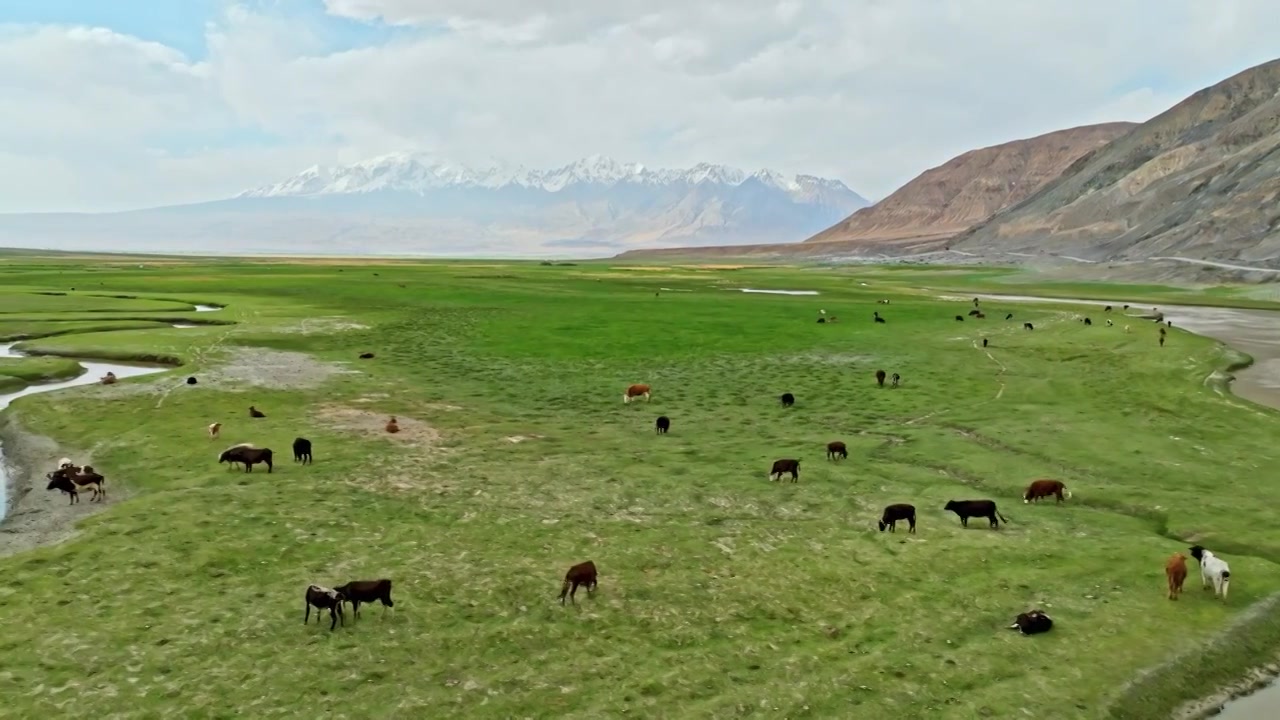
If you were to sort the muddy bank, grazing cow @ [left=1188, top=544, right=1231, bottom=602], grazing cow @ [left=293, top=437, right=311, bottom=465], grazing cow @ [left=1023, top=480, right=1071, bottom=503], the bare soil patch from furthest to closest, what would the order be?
the bare soil patch
grazing cow @ [left=293, top=437, right=311, bottom=465]
grazing cow @ [left=1023, top=480, right=1071, bottom=503]
the muddy bank
grazing cow @ [left=1188, top=544, right=1231, bottom=602]

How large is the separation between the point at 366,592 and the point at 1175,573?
17223 mm

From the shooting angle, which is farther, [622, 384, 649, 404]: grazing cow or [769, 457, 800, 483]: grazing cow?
[622, 384, 649, 404]: grazing cow

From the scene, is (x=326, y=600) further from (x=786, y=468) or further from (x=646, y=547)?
(x=786, y=468)

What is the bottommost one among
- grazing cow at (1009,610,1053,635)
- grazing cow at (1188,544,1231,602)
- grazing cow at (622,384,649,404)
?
grazing cow at (1009,610,1053,635)

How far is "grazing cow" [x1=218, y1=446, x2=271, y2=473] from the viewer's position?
2661 cm

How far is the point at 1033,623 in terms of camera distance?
1644 centimetres

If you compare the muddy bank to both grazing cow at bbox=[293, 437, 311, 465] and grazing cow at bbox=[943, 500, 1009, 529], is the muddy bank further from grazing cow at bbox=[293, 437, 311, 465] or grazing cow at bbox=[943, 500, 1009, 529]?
grazing cow at bbox=[943, 500, 1009, 529]

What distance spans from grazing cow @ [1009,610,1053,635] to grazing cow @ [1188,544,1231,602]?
4496 mm

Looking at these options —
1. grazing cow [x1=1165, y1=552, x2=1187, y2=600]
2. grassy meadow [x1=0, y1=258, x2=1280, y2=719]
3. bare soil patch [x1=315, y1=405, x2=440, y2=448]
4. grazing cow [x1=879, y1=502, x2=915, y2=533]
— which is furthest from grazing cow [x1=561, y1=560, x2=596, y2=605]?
bare soil patch [x1=315, y1=405, x2=440, y2=448]

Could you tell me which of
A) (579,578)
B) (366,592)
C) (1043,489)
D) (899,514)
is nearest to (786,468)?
(899,514)

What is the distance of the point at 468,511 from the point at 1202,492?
72.9 feet

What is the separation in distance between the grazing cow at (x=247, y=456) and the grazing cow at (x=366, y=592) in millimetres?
11866

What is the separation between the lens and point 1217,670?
15.8 meters

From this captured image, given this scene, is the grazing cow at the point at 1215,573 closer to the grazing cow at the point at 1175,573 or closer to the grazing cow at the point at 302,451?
the grazing cow at the point at 1175,573
